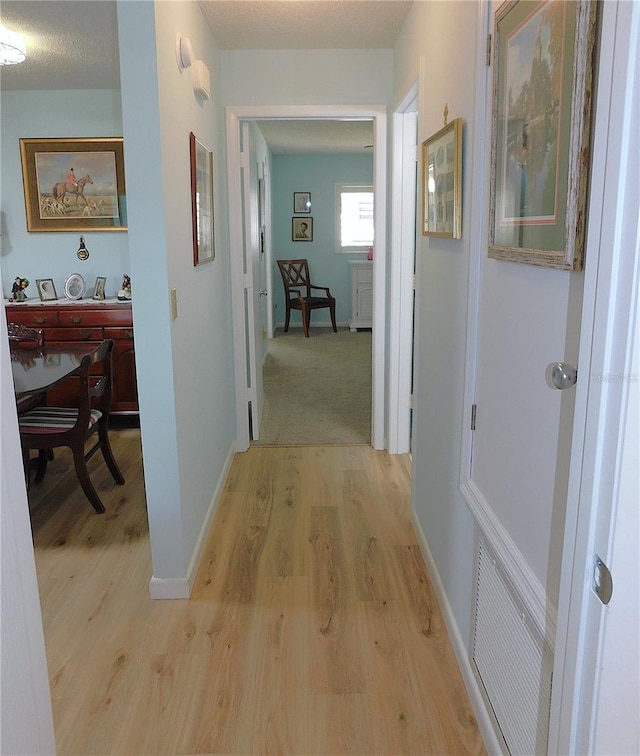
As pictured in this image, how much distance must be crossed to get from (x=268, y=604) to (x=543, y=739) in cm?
126

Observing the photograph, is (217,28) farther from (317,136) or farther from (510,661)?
(317,136)

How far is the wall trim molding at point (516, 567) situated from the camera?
1216mm

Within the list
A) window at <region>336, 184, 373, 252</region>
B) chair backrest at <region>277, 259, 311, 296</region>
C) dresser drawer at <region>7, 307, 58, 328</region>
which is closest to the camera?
dresser drawer at <region>7, 307, 58, 328</region>

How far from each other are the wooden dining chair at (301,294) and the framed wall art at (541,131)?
21.4 ft

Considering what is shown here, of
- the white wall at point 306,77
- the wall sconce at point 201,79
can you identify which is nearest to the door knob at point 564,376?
the wall sconce at point 201,79

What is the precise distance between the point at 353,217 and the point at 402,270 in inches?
207

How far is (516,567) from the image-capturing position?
138 centimetres

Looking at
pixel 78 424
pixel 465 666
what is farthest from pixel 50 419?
pixel 465 666

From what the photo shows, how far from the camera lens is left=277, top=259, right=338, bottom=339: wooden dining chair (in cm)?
803

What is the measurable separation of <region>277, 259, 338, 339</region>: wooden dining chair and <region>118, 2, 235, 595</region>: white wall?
506 cm

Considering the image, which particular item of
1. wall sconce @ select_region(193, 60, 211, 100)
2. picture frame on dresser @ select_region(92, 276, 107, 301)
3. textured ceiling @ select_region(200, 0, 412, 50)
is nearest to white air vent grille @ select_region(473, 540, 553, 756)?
wall sconce @ select_region(193, 60, 211, 100)

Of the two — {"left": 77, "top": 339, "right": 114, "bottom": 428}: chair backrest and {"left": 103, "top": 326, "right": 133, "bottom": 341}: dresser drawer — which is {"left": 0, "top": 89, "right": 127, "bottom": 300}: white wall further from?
{"left": 77, "top": 339, "right": 114, "bottom": 428}: chair backrest

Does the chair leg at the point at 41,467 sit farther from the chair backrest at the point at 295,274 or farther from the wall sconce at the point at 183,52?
the chair backrest at the point at 295,274

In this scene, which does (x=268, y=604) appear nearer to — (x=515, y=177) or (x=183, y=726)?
(x=183, y=726)
